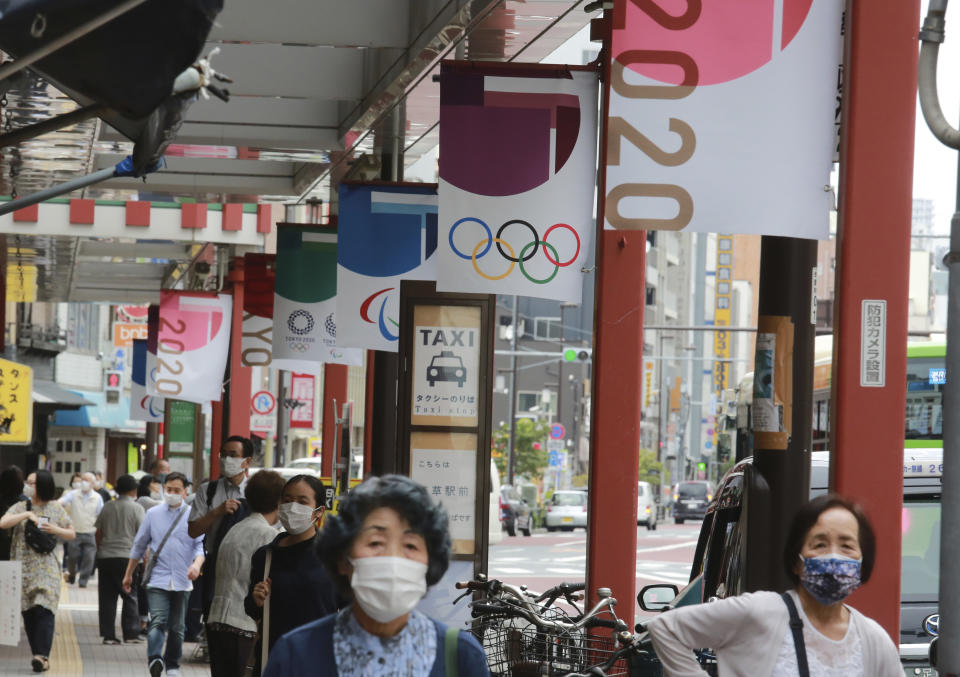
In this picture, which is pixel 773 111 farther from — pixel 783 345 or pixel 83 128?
pixel 83 128

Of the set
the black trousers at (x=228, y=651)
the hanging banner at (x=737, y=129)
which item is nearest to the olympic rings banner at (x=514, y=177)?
the black trousers at (x=228, y=651)

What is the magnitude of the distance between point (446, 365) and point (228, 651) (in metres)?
4.46

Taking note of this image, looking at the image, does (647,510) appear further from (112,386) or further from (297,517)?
(297,517)

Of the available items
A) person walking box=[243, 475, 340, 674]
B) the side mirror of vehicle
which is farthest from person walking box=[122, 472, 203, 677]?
person walking box=[243, 475, 340, 674]

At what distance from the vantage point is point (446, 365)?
13.0 metres

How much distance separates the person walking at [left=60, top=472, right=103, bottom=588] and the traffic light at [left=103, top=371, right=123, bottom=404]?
36445mm

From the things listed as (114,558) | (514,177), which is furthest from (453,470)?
(114,558)

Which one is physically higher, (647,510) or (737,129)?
A: (737,129)

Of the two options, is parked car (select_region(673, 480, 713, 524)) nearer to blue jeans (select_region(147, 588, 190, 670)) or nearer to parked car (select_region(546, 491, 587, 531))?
parked car (select_region(546, 491, 587, 531))

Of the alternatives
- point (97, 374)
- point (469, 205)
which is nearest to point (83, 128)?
point (469, 205)

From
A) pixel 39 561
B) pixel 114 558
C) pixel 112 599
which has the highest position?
pixel 39 561

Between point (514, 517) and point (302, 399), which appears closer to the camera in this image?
point (302, 399)

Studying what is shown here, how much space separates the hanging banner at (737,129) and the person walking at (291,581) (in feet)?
6.29

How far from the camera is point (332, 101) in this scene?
1490 cm
